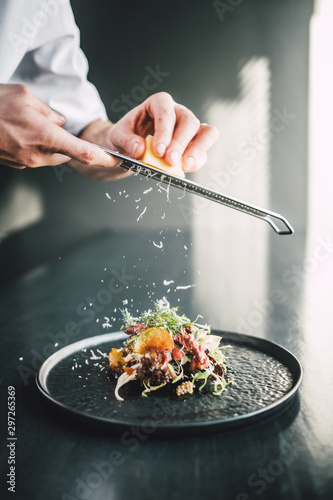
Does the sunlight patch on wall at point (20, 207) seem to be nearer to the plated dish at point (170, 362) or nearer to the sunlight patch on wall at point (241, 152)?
the sunlight patch on wall at point (241, 152)

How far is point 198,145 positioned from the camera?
4.92 feet

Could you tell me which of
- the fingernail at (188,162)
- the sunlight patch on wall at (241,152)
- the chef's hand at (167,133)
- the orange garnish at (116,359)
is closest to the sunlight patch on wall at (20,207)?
the sunlight patch on wall at (241,152)

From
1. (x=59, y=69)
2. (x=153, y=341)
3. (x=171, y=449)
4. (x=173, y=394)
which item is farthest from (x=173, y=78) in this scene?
(x=171, y=449)

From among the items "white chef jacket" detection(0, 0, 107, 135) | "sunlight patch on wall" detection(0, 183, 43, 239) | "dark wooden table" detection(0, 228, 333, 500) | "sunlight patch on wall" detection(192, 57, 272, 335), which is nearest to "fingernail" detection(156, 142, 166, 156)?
"dark wooden table" detection(0, 228, 333, 500)

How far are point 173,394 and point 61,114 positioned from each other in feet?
4.64

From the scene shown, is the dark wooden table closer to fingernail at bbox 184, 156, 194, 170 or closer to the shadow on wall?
fingernail at bbox 184, 156, 194, 170

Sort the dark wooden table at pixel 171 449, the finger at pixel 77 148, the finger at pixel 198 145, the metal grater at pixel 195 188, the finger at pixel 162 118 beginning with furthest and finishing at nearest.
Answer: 1. the finger at pixel 198 145
2. the finger at pixel 162 118
3. the finger at pixel 77 148
4. the metal grater at pixel 195 188
5. the dark wooden table at pixel 171 449

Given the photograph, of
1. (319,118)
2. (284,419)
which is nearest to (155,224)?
(319,118)

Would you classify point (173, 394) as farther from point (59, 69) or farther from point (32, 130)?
point (59, 69)

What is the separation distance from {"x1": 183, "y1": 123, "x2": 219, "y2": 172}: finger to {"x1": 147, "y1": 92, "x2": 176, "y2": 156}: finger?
9 cm

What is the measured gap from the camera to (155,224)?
5.98 m

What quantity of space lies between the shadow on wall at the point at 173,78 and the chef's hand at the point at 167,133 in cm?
366

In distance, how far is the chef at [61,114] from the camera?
120cm

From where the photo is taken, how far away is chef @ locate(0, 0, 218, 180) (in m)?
1.20
